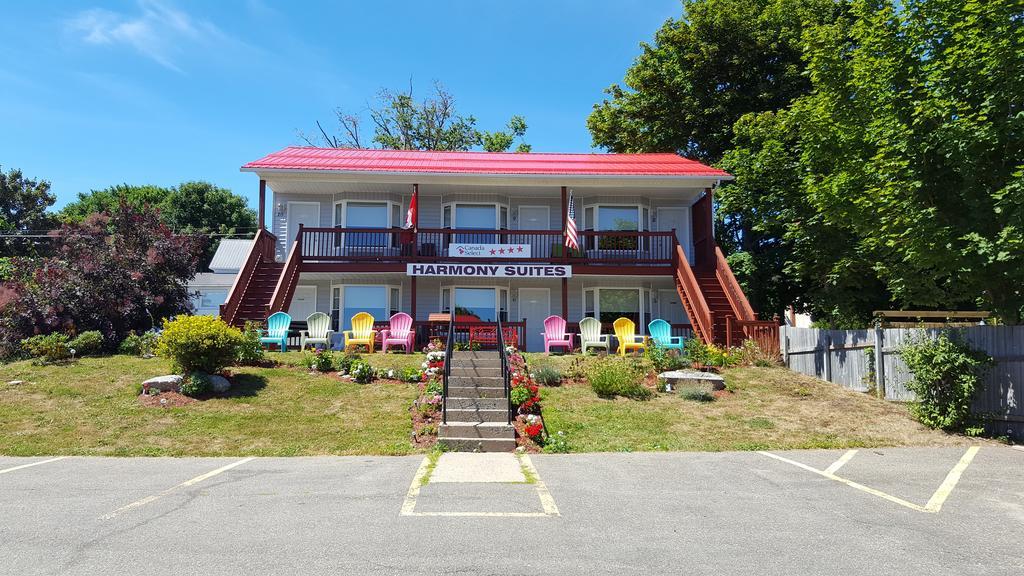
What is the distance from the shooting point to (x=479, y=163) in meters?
20.4

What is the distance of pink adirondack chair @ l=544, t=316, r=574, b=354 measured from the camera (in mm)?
16109

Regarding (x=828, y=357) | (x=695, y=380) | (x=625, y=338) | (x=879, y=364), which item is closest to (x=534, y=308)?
(x=625, y=338)

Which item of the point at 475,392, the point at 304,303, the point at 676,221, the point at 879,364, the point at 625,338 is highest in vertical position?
the point at 676,221

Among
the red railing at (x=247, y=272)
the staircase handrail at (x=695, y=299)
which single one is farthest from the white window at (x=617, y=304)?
the red railing at (x=247, y=272)

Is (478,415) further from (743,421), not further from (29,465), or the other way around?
(29,465)

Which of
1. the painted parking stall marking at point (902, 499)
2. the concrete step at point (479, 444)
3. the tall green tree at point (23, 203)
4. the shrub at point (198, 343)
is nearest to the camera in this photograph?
the painted parking stall marking at point (902, 499)

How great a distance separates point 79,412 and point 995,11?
53.3 feet

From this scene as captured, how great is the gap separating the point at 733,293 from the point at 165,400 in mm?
13328

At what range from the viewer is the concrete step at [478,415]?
371 inches

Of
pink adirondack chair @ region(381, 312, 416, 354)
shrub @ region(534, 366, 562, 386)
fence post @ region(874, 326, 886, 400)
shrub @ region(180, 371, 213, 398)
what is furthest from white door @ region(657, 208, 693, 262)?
shrub @ region(180, 371, 213, 398)

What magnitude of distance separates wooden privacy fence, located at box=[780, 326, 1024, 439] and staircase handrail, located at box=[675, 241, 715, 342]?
1.69m

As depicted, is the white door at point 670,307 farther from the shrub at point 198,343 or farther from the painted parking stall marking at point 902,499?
the shrub at point 198,343

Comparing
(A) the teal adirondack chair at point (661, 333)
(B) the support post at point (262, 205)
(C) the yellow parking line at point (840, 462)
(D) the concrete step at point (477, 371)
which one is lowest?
(C) the yellow parking line at point (840, 462)

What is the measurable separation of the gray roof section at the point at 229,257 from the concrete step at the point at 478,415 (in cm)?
2540
